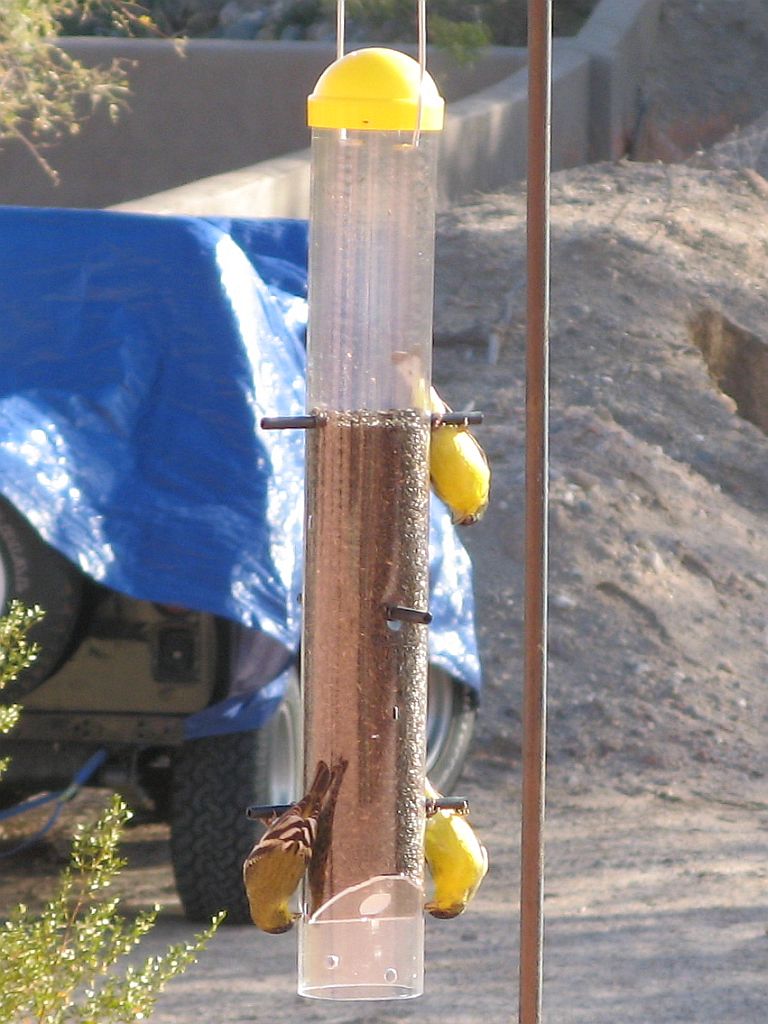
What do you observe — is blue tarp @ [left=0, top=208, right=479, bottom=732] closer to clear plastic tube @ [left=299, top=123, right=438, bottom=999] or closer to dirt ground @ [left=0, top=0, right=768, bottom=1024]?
dirt ground @ [left=0, top=0, right=768, bottom=1024]

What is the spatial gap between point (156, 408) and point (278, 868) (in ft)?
10.00

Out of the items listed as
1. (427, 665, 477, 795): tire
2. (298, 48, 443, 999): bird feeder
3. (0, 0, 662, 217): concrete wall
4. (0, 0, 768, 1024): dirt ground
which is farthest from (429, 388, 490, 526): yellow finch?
(0, 0, 662, 217): concrete wall

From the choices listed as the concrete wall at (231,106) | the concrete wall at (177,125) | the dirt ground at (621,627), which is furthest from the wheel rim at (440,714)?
the concrete wall at (177,125)

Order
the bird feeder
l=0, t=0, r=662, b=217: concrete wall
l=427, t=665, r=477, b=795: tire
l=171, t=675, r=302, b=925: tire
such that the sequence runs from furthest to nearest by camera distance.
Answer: l=0, t=0, r=662, b=217: concrete wall < l=427, t=665, r=477, b=795: tire < l=171, t=675, r=302, b=925: tire < the bird feeder

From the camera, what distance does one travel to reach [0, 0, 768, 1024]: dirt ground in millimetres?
5168

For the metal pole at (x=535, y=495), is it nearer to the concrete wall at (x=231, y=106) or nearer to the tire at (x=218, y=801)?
the tire at (x=218, y=801)

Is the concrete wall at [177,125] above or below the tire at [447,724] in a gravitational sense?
above

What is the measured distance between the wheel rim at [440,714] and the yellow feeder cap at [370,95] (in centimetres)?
395

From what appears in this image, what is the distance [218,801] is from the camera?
5.15 meters

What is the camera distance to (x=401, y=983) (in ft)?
7.79

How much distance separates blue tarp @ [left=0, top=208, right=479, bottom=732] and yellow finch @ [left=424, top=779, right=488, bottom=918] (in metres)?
2.47

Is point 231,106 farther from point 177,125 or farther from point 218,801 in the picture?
point 218,801

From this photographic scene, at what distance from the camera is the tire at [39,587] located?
471 cm

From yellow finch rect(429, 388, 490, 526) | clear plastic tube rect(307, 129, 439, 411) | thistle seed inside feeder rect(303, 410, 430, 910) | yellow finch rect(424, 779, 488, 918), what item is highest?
clear plastic tube rect(307, 129, 439, 411)
